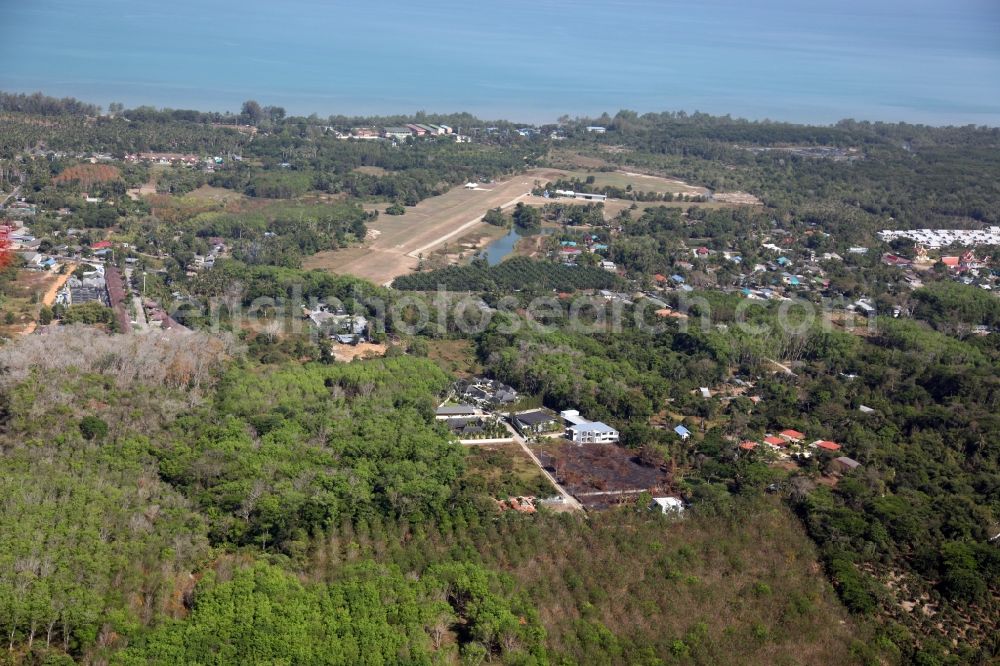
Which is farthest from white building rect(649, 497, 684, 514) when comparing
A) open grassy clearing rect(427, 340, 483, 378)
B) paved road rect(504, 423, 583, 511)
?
open grassy clearing rect(427, 340, 483, 378)

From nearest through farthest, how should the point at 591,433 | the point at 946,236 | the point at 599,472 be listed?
the point at 599,472 < the point at 591,433 < the point at 946,236

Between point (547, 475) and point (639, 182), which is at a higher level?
point (639, 182)

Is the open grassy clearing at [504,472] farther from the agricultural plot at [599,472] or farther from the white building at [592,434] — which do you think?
the white building at [592,434]

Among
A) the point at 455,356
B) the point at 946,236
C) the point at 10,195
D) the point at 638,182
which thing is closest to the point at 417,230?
the point at 455,356

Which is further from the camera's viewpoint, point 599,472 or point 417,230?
point 417,230

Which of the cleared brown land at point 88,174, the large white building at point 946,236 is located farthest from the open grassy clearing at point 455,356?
the large white building at point 946,236

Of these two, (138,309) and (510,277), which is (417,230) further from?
(138,309)
